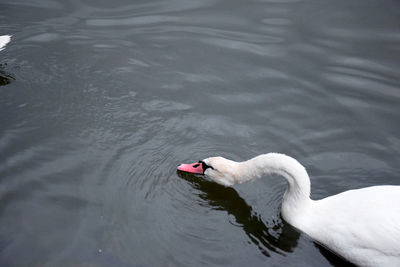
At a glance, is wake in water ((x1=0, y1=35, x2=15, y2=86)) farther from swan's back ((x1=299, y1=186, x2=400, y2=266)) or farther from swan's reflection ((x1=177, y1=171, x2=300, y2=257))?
swan's back ((x1=299, y1=186, x2=400, y2=266))

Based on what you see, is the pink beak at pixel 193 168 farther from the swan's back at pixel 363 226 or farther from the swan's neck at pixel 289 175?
the swan's back at pixel 363 226

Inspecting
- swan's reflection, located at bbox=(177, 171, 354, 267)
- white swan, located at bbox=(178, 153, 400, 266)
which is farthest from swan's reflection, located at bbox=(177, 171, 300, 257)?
white swan, located at bbox=(178, 153, 400, 266)

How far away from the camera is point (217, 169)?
21.9 ft

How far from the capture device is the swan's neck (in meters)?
6.05

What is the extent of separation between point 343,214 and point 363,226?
29 centimetres

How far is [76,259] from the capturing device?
580 cm

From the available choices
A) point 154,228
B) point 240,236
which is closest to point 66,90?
point 154,228

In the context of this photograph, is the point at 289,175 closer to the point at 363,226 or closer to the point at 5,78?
the point at 363,226

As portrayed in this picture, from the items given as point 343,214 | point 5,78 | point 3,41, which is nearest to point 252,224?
point 343,214

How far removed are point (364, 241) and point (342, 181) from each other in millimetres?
1572

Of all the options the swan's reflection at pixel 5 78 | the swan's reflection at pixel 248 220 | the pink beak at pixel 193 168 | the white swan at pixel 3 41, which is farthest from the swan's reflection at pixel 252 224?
the white swan at pixel 3 41

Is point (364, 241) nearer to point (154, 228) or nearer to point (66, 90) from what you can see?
point (154, 228)

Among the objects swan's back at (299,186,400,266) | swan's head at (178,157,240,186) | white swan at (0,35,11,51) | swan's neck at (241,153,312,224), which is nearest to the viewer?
swan's back at (299,186,400,266)

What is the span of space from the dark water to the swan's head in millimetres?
313
